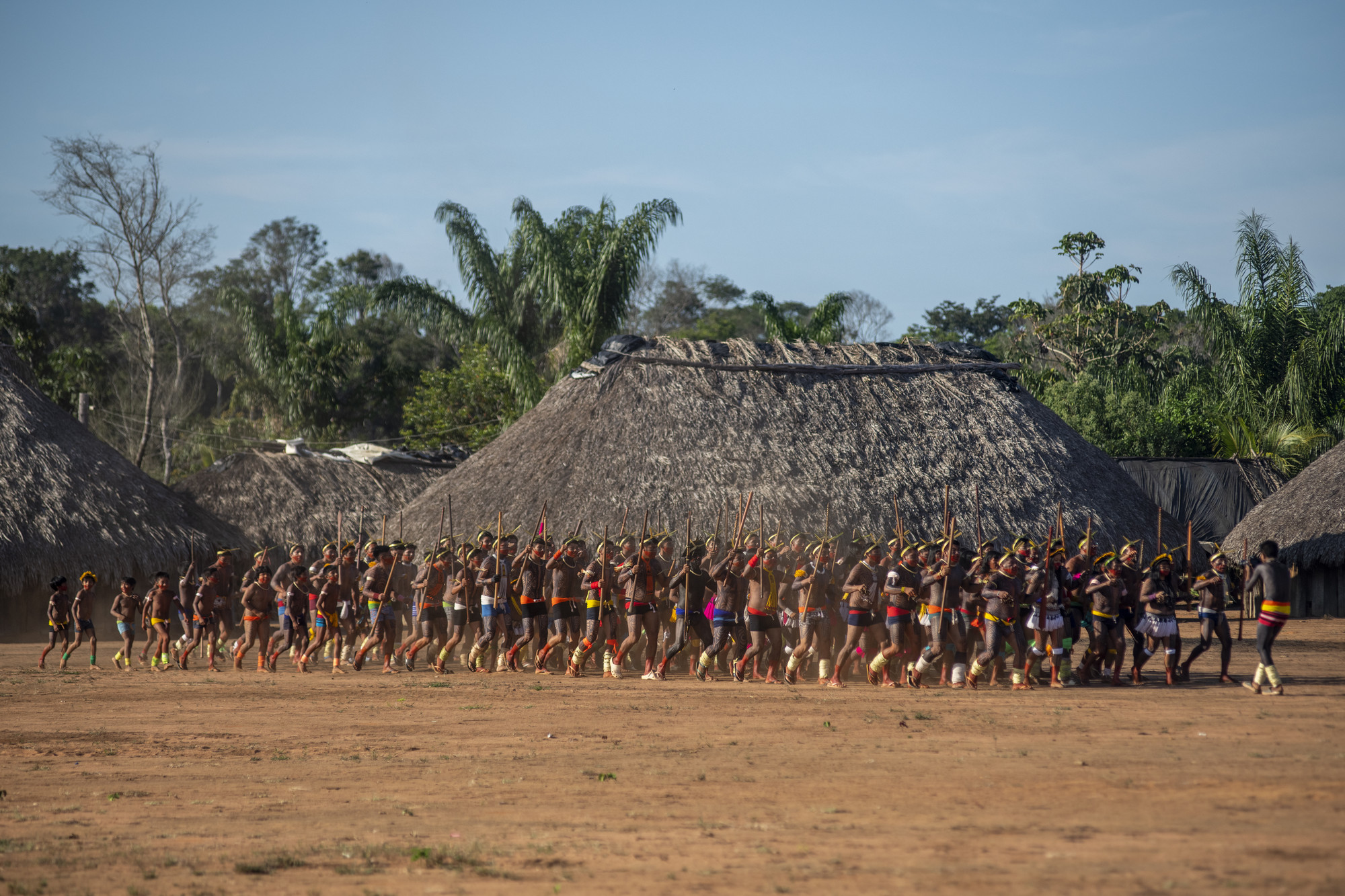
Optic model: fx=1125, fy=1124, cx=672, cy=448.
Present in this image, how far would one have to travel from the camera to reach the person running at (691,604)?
42.2 ft

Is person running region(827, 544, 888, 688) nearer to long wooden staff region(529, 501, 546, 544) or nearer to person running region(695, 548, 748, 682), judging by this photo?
person running region(695, 548, 748, 682)

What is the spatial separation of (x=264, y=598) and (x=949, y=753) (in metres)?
9.60

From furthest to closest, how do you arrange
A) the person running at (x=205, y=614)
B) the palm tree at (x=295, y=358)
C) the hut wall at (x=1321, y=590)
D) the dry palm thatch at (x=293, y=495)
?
the palm tree at (x=295, y=358) < the dry palm thatch at (x=293, y=495) < the hut wall at (x=1321, y=590) < the person running at (x=205, y=614)

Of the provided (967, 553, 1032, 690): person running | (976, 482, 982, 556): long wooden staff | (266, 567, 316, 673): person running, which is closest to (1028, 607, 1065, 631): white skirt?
(967, 553, 1032, 690): person running

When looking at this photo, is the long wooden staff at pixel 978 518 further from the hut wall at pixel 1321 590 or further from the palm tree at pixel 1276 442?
the palm tree at pixel 1276 442

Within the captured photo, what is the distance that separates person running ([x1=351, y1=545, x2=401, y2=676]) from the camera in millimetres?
14141

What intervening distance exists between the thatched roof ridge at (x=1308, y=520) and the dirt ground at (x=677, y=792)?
11841 millimetres

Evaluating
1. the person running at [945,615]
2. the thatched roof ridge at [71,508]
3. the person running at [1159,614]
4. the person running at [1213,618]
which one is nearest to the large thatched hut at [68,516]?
the thatched roof ridge at [71,508]

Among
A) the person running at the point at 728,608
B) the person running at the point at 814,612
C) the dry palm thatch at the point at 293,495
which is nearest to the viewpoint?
the person running at the point at 728,608

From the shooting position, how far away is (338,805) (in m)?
6.94

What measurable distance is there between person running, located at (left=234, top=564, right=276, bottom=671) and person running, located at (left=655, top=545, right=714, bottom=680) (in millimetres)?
5223

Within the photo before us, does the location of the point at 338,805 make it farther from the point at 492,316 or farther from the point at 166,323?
the point at 166,323

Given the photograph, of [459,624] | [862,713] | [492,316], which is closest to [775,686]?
[862,713]

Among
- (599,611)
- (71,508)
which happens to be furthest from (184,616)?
(599,611)
